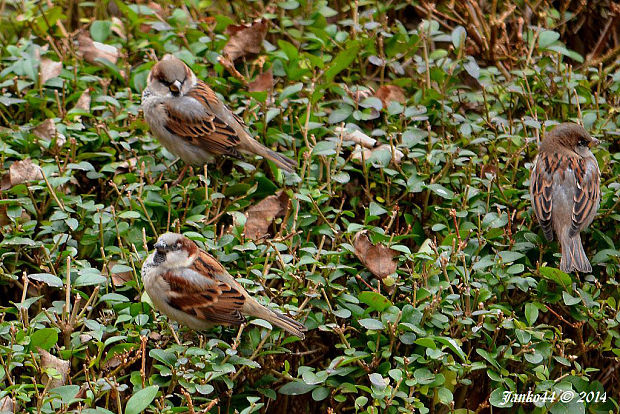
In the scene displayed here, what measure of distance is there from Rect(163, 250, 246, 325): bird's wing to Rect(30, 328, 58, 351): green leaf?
487 mm

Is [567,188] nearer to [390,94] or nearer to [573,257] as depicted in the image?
[573,257]

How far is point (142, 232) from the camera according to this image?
4059 mm

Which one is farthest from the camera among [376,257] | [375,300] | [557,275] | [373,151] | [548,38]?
[548,38]

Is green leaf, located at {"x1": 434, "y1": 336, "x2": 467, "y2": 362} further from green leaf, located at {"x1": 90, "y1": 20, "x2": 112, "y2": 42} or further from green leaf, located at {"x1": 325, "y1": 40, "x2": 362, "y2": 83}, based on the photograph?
green leaf, located at {"x1": 90, "y1": 20, "x2": 112, "y2": 42}

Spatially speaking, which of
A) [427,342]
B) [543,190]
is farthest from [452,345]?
[543,190]

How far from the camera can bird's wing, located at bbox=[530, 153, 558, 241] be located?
4.09 m

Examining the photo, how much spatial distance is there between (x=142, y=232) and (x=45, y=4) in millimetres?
2547

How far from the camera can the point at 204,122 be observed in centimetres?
475

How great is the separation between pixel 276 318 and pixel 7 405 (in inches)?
42.0

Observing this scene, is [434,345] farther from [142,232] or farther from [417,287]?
[142,232]

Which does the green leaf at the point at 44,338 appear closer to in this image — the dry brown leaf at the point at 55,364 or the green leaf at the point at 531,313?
the dry brown leaf at the point at 55,364

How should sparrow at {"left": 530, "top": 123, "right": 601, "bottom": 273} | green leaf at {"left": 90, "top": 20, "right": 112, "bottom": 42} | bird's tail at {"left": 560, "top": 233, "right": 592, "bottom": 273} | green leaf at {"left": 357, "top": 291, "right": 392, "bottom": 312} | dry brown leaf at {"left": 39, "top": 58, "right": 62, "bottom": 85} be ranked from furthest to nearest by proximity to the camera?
green leaf at {"left": 90, "top": 20, "right": 112, "bottom": 42}, dry brown leaf at {"left": 39, "top": 58, "right": 62, "bottom": 85}, sparrow at {"left": 530, "top": 123, "right": 601, "bottom": 273}, bird's tail at {"left": 560, "top": 233, "right": 592, "bottom": 273}, green leaf at {"left": 357, "top": 291, "right": 392, "bottom": 312}

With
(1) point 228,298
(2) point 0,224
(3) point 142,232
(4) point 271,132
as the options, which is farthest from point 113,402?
(4) point 271,132

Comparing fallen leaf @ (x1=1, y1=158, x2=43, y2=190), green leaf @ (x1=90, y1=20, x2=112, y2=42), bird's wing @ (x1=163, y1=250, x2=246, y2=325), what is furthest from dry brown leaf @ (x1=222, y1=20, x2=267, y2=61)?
bird's wing @ (x1=163, y1=250, x2=246, y2=325)
